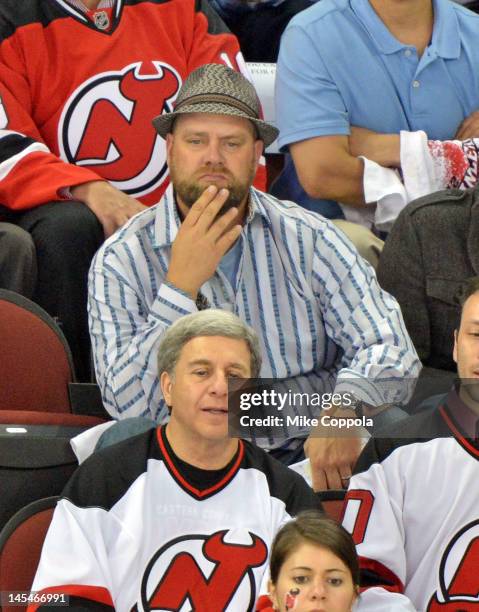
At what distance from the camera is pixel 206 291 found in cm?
281

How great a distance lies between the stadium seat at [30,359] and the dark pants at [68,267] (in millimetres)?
224

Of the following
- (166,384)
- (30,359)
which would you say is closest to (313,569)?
(166,384)

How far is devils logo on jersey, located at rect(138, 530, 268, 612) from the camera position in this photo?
7.18ft

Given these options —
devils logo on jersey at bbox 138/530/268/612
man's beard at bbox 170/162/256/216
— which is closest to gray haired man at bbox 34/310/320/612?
devils logo on jersey at bbox 138/530/268/612

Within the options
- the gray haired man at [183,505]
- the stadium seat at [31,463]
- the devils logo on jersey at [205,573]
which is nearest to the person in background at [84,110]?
the stadium seat at [31,463]

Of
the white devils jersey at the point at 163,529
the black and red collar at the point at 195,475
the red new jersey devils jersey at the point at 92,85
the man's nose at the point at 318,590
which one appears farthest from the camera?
the red new jersey devils jersey at the point at 92,85

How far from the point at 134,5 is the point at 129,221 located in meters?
0.74

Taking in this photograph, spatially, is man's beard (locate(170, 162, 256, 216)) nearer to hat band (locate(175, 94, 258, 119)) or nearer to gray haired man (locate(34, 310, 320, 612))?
hat band (locate(175, 94, 258, 119))

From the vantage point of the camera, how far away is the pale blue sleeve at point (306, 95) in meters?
3.26

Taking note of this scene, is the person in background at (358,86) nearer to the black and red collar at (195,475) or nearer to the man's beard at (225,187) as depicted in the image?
the man's beard at (225,187)

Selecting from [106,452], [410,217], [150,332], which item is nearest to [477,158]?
[410,217]

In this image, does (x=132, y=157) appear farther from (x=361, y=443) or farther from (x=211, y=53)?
(x=361, y=443)

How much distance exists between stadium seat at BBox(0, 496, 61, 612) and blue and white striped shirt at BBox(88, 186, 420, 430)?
0.38m

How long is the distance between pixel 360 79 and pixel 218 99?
0.56 m
